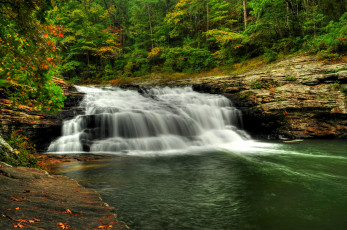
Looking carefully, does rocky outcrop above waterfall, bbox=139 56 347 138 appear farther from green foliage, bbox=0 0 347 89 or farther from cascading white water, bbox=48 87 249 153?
green foliage, bbox=0 0 347 89

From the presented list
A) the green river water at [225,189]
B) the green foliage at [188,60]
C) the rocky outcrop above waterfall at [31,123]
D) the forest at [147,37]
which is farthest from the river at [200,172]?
the green foliage at [188,60]

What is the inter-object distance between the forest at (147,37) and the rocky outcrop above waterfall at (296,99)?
161cm

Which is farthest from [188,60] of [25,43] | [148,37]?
[25,43]

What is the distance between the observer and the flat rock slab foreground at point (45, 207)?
2.20m

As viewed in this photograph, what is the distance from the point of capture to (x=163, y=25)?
28203 mm

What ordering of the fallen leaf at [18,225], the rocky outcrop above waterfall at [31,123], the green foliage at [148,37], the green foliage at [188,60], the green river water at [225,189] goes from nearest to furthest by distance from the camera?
the fallen leaf at [18,225] → the green foliage at [148,37] → the green river water at [225,189] → the rocky outcrop above waterfall at [31,123] → the green foliage at [188,60]

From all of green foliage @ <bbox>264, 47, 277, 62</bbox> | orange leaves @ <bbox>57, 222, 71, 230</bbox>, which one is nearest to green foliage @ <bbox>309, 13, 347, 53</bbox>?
green foliage @ <bbox>264, 47, 277, 62</bbox>

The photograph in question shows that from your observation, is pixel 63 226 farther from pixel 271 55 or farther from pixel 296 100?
pixel 271 55

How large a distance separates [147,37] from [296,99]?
23.7 m

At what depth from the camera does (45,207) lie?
2693 millimetres

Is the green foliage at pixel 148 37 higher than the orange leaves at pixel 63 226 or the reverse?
higher

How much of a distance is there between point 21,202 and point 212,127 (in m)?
11.5

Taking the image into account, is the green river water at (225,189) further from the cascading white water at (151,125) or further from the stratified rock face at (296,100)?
the stratified rock face at (296,100)

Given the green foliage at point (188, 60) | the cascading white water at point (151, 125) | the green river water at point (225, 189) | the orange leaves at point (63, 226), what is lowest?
the green river water at point (225, 189)
